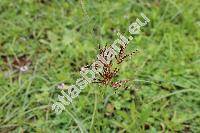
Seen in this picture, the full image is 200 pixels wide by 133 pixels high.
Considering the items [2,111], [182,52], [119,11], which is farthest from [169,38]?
[2,111]

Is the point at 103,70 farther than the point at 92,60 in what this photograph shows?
No

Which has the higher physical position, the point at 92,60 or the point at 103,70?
the point at 92,60

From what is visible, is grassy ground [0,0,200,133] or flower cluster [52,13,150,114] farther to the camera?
grassy ground [0,0,200,133]

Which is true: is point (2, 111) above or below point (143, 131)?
above

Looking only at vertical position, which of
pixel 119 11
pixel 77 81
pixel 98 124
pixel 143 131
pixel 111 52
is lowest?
pixel 143 131

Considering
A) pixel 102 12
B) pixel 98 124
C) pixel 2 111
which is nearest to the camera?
pixel 98 124

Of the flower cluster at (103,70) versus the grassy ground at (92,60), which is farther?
the grassy ground at (92,60)

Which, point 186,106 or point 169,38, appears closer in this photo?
point 186,106

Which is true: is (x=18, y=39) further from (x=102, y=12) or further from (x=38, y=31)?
(x=102, y=12)
